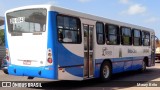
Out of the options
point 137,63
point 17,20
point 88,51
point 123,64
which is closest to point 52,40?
point 17,20

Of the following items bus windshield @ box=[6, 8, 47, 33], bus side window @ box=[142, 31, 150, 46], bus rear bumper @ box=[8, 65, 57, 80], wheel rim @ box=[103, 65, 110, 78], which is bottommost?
wheel rim @ box=[103, 65, 110, 78]

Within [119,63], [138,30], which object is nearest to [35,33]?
[119,63]

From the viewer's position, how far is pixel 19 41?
1180 centimetres

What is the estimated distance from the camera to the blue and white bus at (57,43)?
1096 centimetres

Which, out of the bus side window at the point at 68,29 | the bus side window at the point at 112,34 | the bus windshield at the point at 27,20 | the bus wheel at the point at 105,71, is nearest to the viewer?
the bus windshield at the point at 27,20

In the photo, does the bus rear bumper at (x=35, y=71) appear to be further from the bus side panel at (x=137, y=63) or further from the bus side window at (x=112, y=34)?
the bus side panel at (x=137, y=63)

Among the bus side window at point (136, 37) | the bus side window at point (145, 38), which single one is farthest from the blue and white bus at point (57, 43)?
the bus side window at point (145, 38)

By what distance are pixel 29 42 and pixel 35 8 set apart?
1.25 m

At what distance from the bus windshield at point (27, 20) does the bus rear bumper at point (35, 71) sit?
1344 mm

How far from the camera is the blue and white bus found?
1096 cm

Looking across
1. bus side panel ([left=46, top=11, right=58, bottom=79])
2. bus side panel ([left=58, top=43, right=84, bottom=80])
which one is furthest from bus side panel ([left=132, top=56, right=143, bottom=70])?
bus side panel ([left=46, top=11, right=58, bottom=79])

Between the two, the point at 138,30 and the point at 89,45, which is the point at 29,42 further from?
the point at 138,30

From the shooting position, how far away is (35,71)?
36.6 feet

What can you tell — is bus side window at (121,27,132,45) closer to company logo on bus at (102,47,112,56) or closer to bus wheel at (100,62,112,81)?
company logo on bus at (102,47,112,56)
